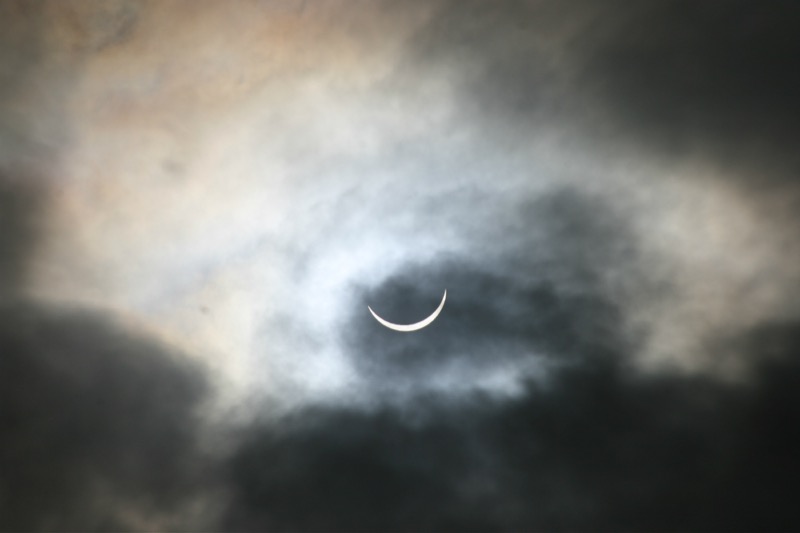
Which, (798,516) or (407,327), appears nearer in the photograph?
(407,327)

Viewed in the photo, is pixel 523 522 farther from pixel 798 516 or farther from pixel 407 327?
pixel 407 327

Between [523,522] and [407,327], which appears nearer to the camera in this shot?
[407,327]

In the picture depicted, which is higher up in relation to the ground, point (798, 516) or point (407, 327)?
point (407, 327)

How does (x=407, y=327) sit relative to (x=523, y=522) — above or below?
above

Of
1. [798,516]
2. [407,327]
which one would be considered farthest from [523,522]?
[407,327]
